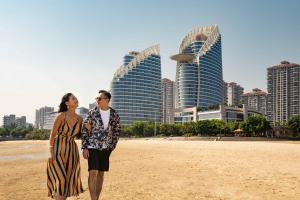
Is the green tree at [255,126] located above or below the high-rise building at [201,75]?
below

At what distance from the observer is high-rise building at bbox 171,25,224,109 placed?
16538cm

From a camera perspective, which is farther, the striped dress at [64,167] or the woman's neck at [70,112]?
the woman's neck at [70,112]

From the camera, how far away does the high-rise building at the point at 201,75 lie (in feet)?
543

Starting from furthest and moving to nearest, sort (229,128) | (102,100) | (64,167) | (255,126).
Result: 1. (229,128)
2. (255,126)
3. (102,100)
4. (64,167)

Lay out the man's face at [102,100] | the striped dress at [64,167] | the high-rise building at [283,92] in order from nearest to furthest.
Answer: the striped dress at [64,167]
the man's face at [102,100]
the high-rise building at [283,92]

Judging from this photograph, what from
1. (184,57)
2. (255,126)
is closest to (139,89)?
(184,57)

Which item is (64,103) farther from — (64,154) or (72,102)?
(64,154)

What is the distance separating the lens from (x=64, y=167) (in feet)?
19.0

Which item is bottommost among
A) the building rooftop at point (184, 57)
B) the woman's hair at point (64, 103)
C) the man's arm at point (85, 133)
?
the man's arm at point (85, 133)

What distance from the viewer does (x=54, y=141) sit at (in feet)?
19.1

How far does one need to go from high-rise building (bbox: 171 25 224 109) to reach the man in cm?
15739

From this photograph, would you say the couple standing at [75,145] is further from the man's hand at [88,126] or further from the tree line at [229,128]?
the tree line at [229,128]

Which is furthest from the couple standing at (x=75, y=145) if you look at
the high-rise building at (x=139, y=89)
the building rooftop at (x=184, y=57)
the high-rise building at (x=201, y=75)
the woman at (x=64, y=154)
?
the high-rise building at (x=139, y=89)

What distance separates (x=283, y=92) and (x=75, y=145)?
195522mm
